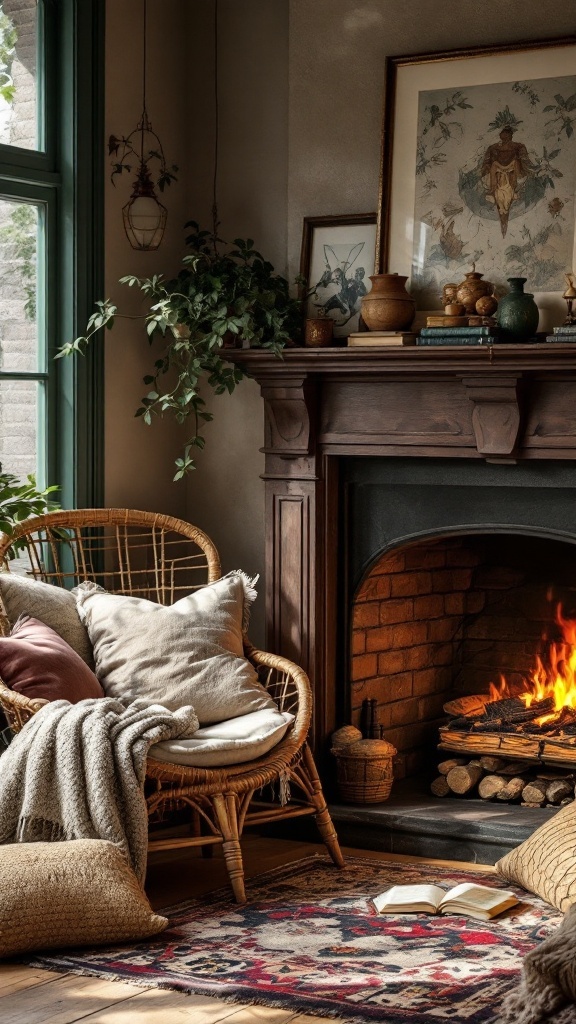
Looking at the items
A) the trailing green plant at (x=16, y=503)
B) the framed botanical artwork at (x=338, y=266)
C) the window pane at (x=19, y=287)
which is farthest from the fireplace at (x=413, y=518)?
the trailing green plant at (x=16, y=503)

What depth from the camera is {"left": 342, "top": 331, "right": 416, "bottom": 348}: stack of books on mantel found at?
3.93m

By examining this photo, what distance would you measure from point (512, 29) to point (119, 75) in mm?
1303

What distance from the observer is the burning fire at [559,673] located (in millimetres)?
4492

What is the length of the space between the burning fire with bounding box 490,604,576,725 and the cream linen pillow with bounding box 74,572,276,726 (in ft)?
3.49

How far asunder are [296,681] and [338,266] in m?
1.30

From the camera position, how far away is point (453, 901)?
3416 millimetres

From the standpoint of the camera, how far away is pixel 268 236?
181 inches

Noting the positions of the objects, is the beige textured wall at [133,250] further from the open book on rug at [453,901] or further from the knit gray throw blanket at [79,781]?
the open book on rug at [453,901]

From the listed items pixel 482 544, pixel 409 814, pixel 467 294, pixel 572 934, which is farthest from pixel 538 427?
pixel 572 934

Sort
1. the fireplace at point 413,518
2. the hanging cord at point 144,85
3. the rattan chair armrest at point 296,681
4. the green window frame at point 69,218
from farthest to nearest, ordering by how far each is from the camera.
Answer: the hanging cord at point 144,85
the green window frame at point 69,218
the fireplace at point 413,518
the rattan chair armrest at point 296,681

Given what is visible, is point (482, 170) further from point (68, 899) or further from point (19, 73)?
point (68, 899)

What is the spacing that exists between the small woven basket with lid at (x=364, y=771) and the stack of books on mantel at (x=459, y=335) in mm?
1255

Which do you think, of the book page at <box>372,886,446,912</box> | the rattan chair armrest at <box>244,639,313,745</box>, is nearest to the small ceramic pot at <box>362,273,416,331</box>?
the rattan chair armrest at <box>244,639,313,745</box>

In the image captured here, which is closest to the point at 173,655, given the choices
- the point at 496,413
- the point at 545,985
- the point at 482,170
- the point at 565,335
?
the point at 496,413
